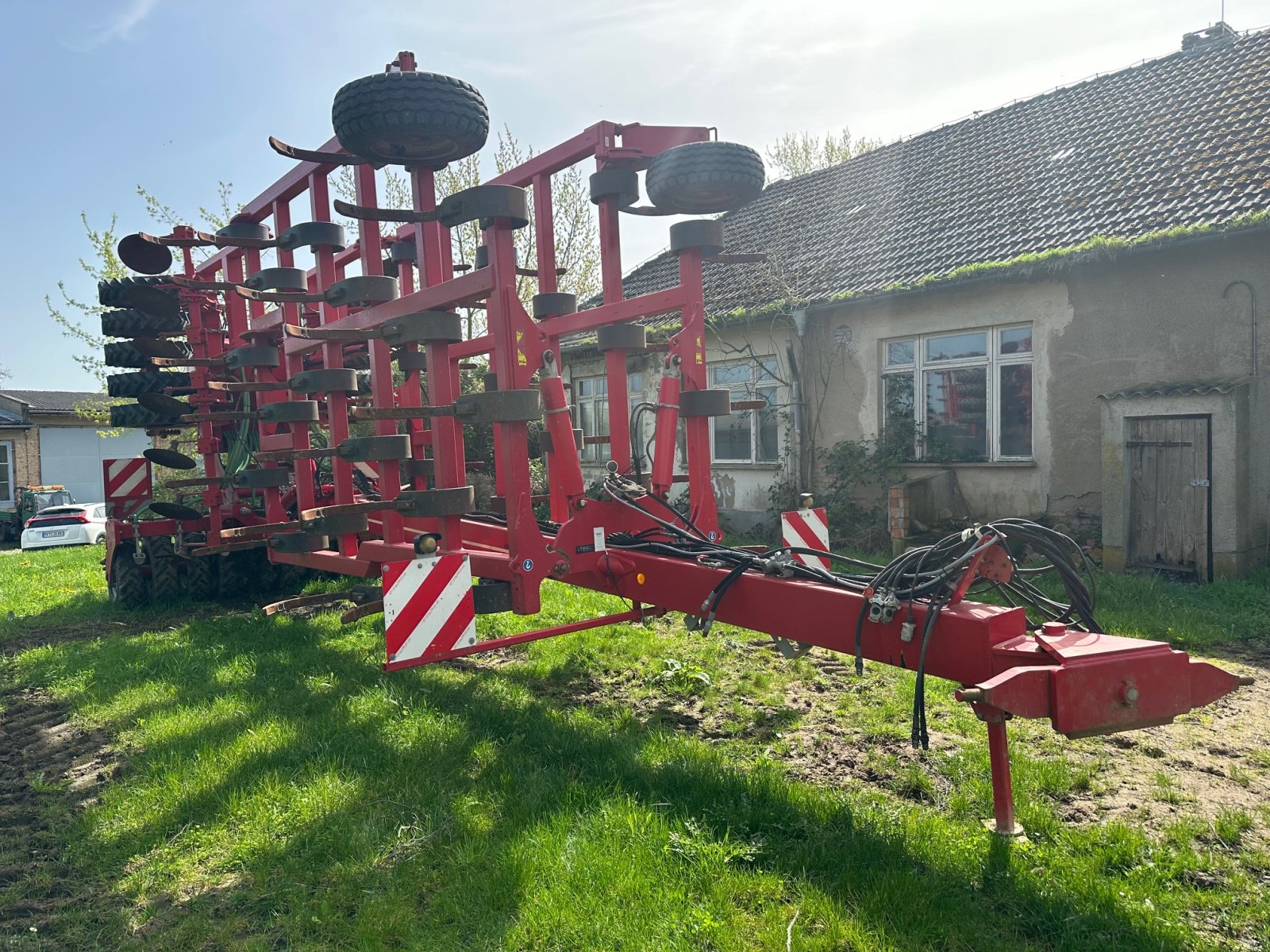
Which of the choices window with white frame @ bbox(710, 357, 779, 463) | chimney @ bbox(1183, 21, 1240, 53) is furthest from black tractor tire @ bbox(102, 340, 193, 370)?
chimney @ bbox(1183, 21, 1240, 53)

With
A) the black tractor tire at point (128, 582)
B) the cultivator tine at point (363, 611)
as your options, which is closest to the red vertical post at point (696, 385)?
the cultivator tine at point (363, 611)

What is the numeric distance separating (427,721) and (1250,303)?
7.31 meters

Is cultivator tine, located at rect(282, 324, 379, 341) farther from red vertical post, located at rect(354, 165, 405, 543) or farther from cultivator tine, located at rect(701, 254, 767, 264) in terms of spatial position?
cultivator tine, located at rect(701, 254, 767, 264)

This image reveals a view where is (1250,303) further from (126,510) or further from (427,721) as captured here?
(126,510)

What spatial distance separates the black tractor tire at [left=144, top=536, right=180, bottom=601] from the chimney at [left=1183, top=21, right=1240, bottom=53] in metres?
12.8

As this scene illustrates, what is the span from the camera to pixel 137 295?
281 inches

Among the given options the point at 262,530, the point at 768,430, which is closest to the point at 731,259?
the point at 262,530

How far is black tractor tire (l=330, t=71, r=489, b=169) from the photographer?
13.6 feet

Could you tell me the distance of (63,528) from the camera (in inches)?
768

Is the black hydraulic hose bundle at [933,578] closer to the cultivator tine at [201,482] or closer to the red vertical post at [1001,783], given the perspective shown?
the red vertical post at [1001,783]

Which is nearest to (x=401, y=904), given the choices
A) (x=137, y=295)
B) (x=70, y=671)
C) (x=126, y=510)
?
(x=70, y=671)

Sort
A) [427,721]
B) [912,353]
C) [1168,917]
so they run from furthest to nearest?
[912,353], [427,721], [1168,917]

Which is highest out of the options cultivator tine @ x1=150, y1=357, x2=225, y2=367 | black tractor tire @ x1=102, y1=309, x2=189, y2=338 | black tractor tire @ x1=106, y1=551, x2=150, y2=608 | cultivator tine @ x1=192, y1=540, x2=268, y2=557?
black tractor tire @ x1=102, y1=309, x2=189, y2=338

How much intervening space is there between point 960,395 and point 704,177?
5932mm
